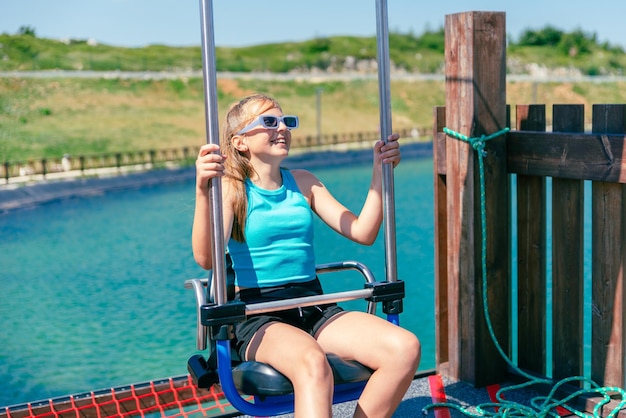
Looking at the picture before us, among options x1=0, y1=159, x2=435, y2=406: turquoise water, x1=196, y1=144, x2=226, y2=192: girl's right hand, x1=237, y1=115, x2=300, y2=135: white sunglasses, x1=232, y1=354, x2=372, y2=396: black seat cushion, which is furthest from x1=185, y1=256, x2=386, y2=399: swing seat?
x1=0, y1=159, x2=435, y2=406: turquoise water

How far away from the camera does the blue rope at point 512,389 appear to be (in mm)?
3312

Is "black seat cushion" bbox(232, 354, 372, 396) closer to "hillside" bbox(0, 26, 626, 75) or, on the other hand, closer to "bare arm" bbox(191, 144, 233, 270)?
"bare arm" bbox(191, 144, 233, 270)

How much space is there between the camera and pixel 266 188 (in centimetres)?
303

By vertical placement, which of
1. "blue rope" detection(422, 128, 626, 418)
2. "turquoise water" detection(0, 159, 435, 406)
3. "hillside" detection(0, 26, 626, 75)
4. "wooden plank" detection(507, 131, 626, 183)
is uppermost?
"hillside" detection(0, 26, 626, 75)

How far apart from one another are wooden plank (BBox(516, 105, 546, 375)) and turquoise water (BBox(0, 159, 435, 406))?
3.05 meters

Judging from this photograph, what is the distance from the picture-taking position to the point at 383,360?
264cm

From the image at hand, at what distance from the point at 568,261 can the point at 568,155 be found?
1.46ft

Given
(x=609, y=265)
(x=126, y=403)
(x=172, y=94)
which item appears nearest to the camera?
(x=609, y=265)

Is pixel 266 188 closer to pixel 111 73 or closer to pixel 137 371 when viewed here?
pixel 137 371

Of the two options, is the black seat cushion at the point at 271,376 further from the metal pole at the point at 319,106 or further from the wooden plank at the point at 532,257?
the metal pole at the point at 319,106

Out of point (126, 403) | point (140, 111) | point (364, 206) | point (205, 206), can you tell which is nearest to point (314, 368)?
point (205, 206)

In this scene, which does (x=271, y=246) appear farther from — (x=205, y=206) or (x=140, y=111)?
(x=140, y=111)

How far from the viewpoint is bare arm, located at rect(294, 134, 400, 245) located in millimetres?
2926

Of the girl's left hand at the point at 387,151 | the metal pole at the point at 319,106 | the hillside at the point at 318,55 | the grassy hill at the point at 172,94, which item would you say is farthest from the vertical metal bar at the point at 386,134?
the hillside at the point at 318,55
